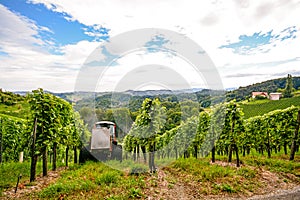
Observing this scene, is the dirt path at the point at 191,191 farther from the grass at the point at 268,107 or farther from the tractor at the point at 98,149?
the grass at the point at 268,107

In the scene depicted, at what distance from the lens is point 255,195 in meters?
8.59

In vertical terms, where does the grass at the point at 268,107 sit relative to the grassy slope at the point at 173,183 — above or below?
above

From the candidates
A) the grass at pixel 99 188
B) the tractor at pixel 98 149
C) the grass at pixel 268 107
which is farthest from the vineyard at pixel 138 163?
the grass at pixel 268 107

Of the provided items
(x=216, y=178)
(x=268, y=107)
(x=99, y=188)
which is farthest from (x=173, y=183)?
(x=268, y=107)

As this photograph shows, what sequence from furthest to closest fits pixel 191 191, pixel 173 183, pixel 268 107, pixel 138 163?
pixel 268 107 → pixel 138 163 → pixel 173 183 → pixel 191 191

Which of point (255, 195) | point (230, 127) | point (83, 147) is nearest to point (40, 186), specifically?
point (83, 147)

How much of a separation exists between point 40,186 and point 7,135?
36.5ft

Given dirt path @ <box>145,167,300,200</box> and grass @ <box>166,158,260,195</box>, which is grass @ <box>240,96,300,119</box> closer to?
grass @ <box>166,158,260,195</box>

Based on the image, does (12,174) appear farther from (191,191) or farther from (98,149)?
(191,191)

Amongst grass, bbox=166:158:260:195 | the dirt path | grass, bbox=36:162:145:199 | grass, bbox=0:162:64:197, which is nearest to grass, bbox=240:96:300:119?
grass, bbox=166:158:260:195

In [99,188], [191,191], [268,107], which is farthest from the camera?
[268,107]

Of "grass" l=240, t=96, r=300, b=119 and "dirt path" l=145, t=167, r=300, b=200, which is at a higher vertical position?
"grass" l=240, t=96, r=300, b=119

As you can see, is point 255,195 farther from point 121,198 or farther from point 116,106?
point 116,106

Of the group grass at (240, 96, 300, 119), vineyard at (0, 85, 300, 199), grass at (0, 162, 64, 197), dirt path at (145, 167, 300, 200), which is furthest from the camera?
grass at (240, 96, 300, 119)
